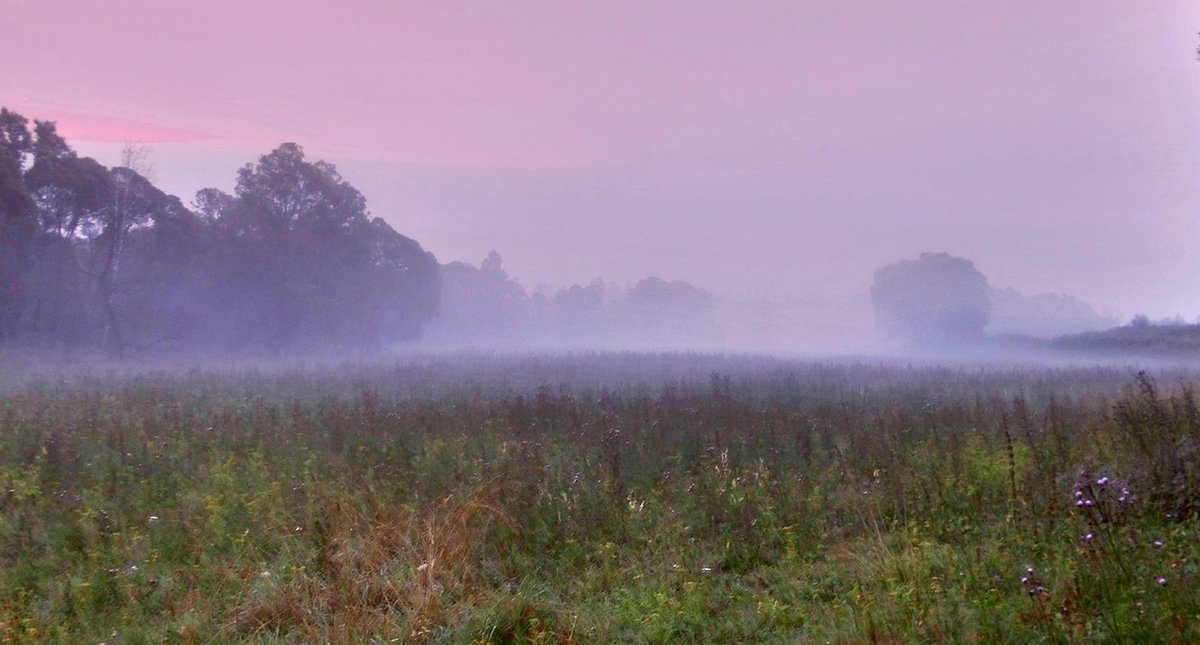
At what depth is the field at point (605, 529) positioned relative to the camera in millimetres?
5312

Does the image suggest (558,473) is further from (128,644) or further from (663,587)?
(128,644)

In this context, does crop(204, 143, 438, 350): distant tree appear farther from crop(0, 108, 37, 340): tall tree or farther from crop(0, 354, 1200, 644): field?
crop(0, 354, 1200, 644): field

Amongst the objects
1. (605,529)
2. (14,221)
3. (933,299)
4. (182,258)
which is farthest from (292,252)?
(933,299)

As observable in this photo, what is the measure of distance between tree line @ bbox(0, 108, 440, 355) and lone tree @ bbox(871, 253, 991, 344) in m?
50.3

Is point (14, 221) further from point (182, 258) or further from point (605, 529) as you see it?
point (605, 529)

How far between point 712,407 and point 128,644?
982 cm

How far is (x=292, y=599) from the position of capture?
5.88 m

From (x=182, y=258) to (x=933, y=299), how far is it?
66992 mm

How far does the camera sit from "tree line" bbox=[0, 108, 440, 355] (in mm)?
32062

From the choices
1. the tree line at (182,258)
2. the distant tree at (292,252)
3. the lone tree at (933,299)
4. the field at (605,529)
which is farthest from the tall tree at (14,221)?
the lone tree at (933,299)

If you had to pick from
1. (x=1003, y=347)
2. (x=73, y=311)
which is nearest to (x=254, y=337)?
(x=73, y=311)

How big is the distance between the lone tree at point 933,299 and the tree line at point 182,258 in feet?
165

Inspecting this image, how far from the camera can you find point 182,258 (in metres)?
38.9

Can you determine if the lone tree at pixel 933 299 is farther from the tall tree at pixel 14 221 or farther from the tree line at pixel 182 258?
the tall tree at pixel 14 221
